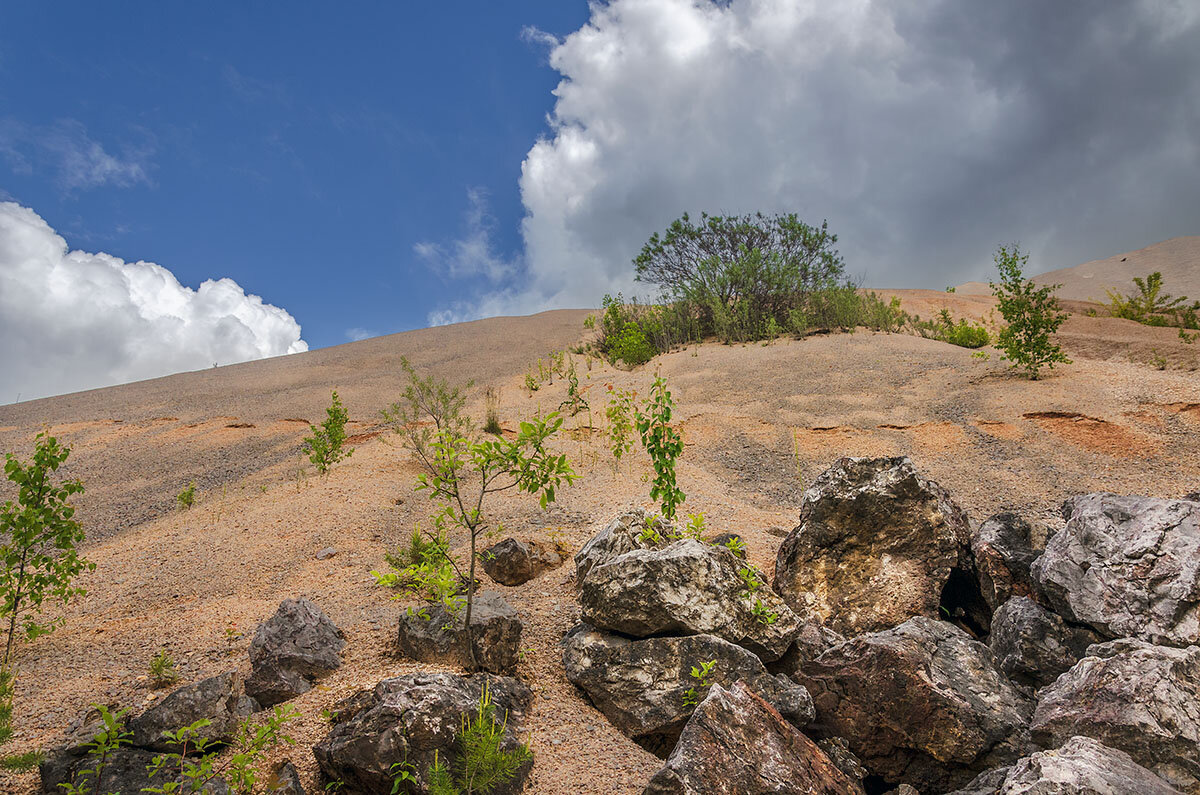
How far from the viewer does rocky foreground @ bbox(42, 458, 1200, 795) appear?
9.71 feet

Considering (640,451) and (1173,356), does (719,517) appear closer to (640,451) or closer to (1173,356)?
(640,451)

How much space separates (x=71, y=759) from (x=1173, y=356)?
17.0 m

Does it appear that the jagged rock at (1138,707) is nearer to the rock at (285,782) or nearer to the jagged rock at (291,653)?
the rock at (285,782)

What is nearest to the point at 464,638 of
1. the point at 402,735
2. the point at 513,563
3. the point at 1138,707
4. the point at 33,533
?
the point at 402,735

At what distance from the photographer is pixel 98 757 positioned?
302 cm

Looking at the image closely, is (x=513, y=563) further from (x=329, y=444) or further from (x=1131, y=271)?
(x=1131, y=271)

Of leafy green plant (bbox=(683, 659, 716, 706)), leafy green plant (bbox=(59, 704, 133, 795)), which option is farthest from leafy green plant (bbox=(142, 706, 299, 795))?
leafy green plant (bbox=(683, 659, 716, 706))

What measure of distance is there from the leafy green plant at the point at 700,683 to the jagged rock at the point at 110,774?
241 centimetres

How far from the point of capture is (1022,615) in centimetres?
409

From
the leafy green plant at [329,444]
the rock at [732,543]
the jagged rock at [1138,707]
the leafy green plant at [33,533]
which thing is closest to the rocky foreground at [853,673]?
the jagged rock at [1138,707]

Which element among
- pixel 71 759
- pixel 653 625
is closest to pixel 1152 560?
pixel 653 625

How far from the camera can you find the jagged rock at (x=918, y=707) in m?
3.40

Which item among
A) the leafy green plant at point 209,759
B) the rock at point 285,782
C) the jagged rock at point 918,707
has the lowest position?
the jagged rock at point 918,707

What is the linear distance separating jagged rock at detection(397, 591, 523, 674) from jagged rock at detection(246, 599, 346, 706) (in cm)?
52
